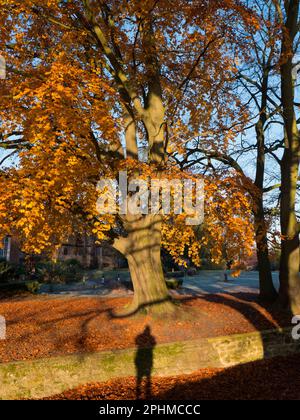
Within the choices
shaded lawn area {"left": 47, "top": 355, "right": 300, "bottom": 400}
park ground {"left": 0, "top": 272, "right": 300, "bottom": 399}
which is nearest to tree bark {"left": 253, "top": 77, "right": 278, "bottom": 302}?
park ground {"left": 0, "top": 272, "right": 300, "bottom": 399}

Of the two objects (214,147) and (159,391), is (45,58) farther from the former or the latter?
(159,391)

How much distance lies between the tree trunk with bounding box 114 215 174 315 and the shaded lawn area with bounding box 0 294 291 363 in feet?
1.66

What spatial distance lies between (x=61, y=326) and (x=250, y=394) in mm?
5698

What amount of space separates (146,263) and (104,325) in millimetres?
2205

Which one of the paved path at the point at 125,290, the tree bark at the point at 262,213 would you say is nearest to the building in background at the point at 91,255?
the paved path at the point at 125,290

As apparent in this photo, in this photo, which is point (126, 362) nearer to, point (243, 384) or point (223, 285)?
point (243, 384)

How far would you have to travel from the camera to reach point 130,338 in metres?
9.06

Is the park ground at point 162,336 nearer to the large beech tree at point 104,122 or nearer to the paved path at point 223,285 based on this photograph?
the large beech tree at point 104,122

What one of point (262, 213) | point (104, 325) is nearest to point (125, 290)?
point (262, 213)

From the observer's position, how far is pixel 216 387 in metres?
7.39

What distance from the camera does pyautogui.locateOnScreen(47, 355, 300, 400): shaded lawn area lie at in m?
6.81

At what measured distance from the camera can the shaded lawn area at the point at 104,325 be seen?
8391mm

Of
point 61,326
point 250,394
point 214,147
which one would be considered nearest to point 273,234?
point 214,147

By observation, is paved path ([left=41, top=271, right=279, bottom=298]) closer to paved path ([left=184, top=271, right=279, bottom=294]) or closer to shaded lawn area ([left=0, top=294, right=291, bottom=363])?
paved path ([left=184, top=271, right=279, bottom=294])
